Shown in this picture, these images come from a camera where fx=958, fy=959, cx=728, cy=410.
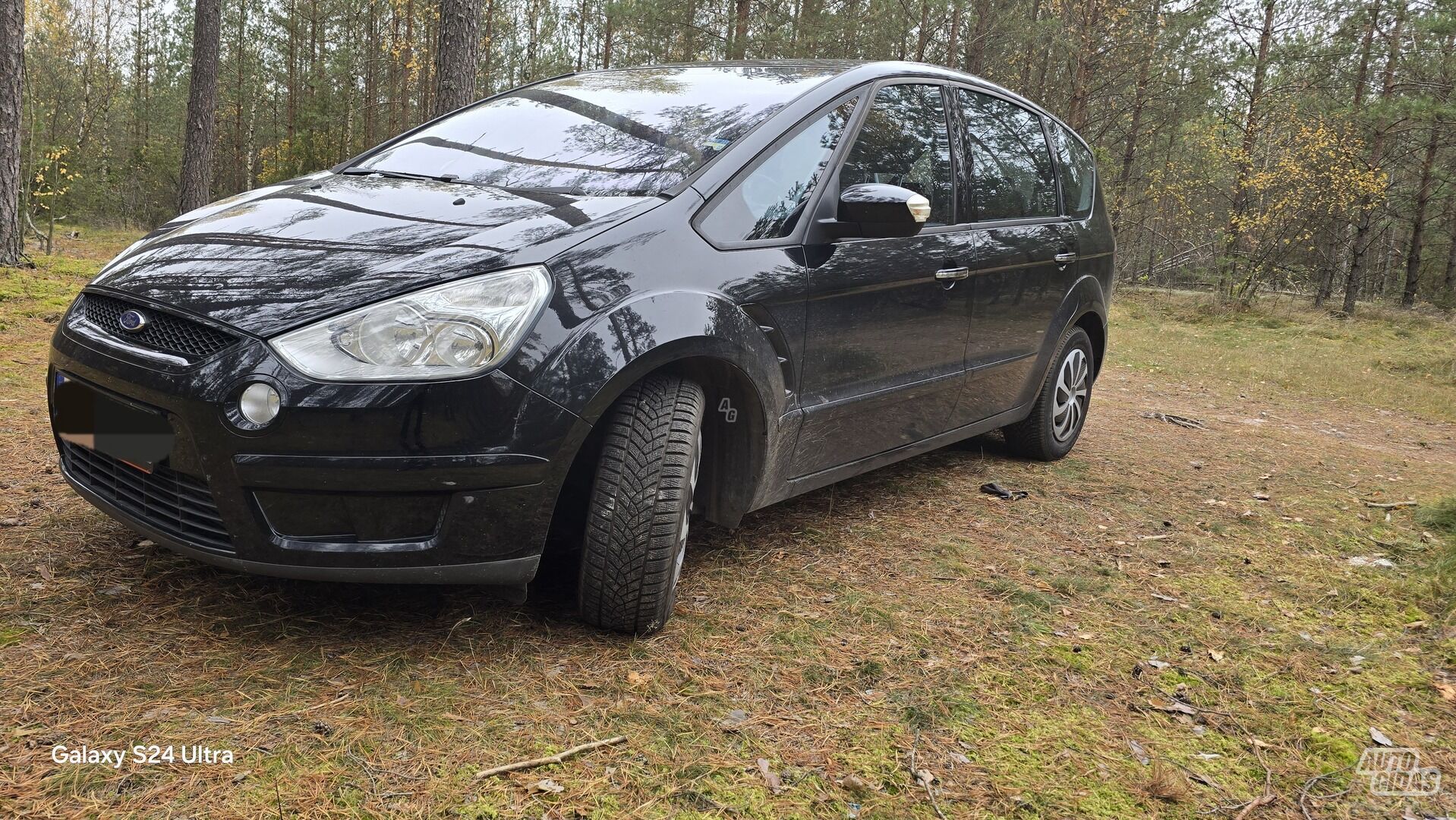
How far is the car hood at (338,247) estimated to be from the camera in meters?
2.18

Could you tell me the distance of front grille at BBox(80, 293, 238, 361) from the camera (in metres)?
2.15

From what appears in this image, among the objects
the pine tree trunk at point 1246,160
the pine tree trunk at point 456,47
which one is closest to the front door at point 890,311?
the pine tree trunk at point 456,47

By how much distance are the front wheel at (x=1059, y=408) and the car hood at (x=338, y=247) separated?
2.89 m

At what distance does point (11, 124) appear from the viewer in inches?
319

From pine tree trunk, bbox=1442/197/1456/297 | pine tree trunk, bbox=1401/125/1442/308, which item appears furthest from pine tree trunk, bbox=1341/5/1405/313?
pine tree trunk, bbox=1442/197/1456/297

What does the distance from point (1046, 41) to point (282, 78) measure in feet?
81.5

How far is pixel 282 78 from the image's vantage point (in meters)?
31.2

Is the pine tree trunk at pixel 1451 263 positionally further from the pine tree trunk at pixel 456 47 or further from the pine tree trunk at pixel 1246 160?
the pine tree trunk at pixel 456 47

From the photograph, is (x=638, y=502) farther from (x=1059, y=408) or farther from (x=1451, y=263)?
(x=1451, y=263)

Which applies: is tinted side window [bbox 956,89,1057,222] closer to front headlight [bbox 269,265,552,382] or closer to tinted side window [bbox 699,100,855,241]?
tinted side window [bbox 699,100,855,241]

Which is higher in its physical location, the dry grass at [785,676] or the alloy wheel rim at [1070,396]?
the alloy wheel rim at [1070,396]

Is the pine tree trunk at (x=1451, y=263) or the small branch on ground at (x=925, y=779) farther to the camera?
the pine tree trunk at (x=1451, y=263)

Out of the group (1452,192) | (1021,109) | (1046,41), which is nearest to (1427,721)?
(1021,109)

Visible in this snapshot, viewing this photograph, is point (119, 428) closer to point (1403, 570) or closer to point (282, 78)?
point (1403, 570)
